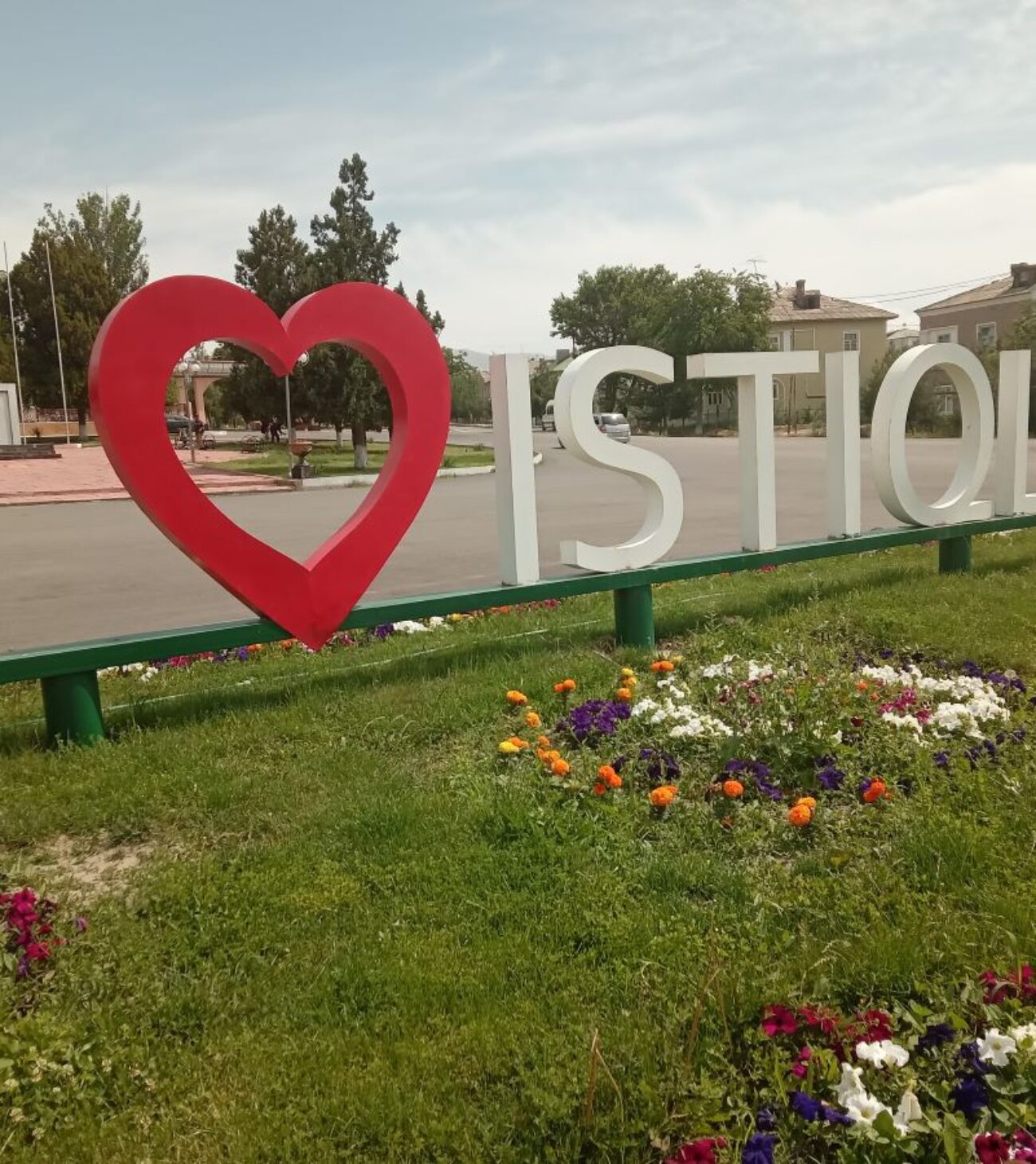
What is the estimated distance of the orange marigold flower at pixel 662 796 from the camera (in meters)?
3.80

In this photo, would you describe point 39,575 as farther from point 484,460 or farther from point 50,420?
point 50,420

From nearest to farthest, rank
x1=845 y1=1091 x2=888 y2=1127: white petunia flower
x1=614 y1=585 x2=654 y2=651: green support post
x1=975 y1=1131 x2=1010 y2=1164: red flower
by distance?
1. x1=975 y1=1131 x2=1010 y2=1164: red flower
2. x1=845 y1=1091 x2=888 y2=1127: white petunia flower
3. x1=614 y1=585 x2=654 y2=651: green support post

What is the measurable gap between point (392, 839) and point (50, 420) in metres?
55.8

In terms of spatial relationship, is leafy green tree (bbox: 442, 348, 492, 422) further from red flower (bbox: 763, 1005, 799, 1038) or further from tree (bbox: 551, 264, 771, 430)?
red flower (bbox: 763, 1005, 799, 1038)

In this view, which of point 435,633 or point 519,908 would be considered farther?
point 435,633

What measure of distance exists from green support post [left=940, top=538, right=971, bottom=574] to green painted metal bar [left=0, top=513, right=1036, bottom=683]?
114 millimetres

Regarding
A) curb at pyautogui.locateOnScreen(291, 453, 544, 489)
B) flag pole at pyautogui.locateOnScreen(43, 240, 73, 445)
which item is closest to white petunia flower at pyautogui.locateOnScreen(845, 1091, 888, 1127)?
curb at pyautogui.locateOnScreen(291, 453, 544, 489)

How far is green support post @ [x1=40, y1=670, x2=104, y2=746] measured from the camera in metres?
4.72

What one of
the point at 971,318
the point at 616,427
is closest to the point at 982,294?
the point at 971,318

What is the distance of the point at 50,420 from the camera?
53.3 m

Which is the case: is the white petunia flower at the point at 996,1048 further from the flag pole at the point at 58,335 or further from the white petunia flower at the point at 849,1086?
the flag pole at the point at 58,335

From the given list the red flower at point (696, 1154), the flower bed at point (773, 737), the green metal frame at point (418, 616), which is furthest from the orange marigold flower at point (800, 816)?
the green metal frame at point (418, 616)

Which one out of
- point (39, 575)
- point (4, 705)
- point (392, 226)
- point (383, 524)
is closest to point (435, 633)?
point (383, 524)

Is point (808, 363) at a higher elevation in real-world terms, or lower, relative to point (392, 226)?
lower
